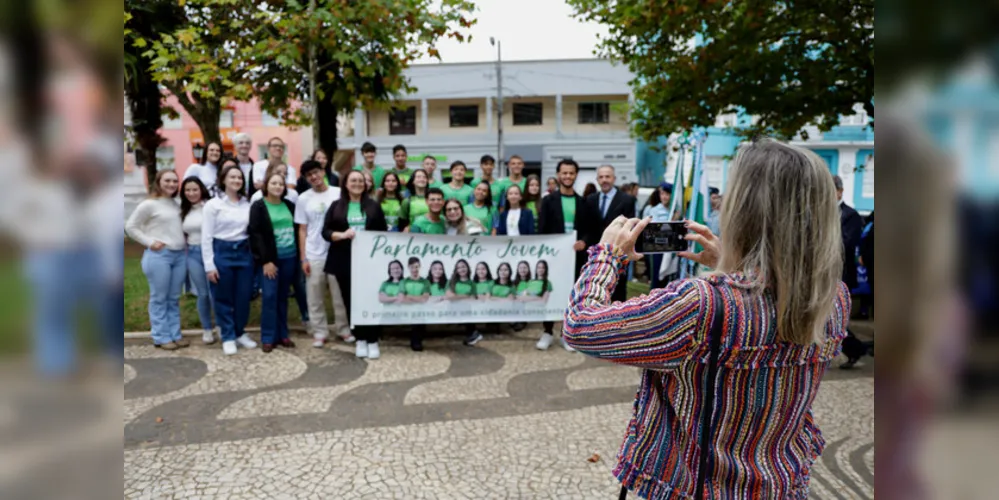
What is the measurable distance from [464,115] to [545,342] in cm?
3038

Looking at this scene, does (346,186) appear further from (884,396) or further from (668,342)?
(884,396)

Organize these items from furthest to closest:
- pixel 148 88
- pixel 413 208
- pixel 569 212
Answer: pixel 148 88
pixel 413 208
pixel 569 212

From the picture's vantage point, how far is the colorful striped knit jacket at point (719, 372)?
1418 mm

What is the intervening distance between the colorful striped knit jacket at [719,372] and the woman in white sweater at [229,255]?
5.68 meters

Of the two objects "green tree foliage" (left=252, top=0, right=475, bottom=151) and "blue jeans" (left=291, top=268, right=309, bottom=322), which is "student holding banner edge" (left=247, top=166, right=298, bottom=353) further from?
"green tree foliage" (left=252, top=0, right=475, bottom=151)

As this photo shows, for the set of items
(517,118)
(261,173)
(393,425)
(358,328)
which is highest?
(517,118)

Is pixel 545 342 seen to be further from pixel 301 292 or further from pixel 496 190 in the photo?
pixel 301 292

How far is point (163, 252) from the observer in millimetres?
6383

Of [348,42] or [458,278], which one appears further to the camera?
[348,42]

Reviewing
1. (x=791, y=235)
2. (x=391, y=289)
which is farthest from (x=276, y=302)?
(x=791, y=235)

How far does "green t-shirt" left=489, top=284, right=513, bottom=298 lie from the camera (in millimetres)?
6953

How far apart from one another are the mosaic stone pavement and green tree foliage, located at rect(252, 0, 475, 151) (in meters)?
3.97

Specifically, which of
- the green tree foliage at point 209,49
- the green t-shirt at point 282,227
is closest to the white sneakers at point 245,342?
the green t-shirt at point 282,227

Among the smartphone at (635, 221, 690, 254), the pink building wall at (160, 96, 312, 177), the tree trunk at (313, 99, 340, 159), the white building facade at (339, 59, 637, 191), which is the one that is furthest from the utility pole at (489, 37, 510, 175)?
the smartphone at (635, 221, 690, 254)
